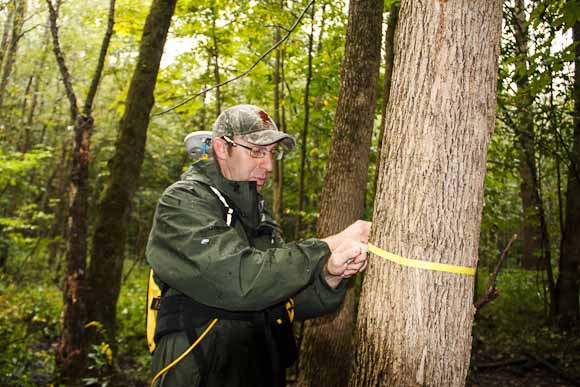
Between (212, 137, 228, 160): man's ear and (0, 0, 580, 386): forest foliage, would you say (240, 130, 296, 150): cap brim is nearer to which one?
(212, 137, 228, 160): man's ear

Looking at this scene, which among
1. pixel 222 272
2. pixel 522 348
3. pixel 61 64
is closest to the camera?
pixel 222 272

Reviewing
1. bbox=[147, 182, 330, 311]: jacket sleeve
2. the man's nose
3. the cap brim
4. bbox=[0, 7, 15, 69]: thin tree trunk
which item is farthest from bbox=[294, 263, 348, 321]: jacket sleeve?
bbox=[0, 7, 15, 69]: thin tree trunk

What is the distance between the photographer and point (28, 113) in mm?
16516

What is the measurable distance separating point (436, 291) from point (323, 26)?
7.99 m

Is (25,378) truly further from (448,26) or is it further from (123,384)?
(448,26)

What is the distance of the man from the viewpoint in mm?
1854

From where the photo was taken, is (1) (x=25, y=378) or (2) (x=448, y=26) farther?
(1) (x=25, y=378)

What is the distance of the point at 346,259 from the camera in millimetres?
1982

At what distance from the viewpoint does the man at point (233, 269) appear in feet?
6.08

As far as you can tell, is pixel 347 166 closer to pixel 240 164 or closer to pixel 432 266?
pixel 240 164

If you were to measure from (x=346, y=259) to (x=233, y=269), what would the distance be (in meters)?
0.54

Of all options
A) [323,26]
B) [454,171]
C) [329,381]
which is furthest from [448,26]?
[323,26]

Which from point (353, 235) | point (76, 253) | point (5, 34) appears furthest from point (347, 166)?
point (5, 34)

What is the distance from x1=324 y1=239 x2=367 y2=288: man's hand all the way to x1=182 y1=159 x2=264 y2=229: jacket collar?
0.52m
